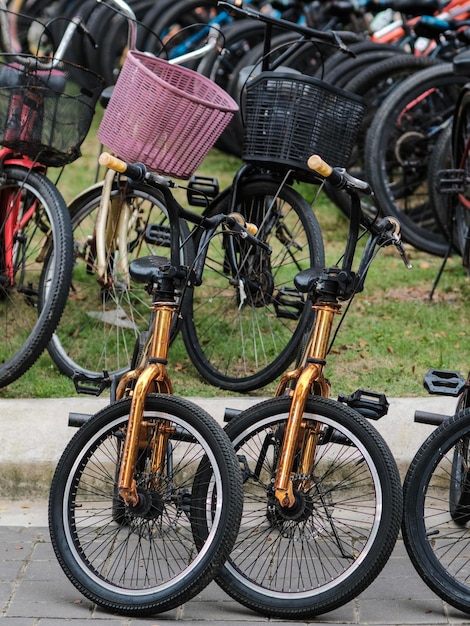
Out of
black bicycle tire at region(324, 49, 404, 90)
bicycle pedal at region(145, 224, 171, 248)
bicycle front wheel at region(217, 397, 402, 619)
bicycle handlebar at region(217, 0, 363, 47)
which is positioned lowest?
bicycle front wheel at region(217, 397, 402, 619)

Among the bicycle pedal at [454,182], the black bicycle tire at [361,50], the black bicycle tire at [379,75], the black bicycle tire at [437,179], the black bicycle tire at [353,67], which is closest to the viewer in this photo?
the bicycle pedal at [454,182]

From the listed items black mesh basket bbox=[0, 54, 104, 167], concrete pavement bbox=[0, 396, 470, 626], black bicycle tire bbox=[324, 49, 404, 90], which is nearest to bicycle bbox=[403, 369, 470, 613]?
concrete pavement bbox=[0, 396, 470, 626]

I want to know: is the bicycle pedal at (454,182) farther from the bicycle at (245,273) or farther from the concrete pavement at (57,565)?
the concrete pavement at (57,565)

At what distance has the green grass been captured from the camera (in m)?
5.74

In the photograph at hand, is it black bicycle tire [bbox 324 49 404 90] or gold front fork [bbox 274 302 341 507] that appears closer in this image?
gold front fork [bbox 274 302 341 507]

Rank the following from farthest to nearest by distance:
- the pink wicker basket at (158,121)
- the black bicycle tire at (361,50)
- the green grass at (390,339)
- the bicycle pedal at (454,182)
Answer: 1. the black bicycle tire at (361,50)
2. the bicycle pedal at (454,182)
3. the green grass at (390,339)
4. the pink wicker basket at (158,121)

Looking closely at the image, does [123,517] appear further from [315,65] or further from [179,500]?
[315,65]

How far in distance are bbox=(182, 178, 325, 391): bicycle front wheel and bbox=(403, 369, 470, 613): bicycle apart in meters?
1.09

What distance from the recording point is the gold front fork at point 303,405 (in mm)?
3941

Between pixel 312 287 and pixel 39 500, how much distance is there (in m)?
1.66

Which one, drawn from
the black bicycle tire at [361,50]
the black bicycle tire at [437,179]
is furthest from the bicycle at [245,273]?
the black bicycle tire at [361,50]

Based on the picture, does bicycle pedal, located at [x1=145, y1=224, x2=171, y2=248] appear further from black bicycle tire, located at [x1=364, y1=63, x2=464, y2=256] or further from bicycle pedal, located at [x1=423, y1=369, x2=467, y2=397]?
→ black bicycle tire, located at [x1=364, y1=63, x2=464, y2=256]

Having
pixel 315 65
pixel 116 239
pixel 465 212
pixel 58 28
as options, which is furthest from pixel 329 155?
pixel 58 28

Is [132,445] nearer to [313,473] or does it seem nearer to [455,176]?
[313,473]
